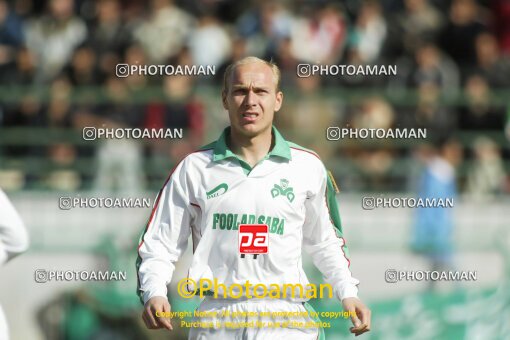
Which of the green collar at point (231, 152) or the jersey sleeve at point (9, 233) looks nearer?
the green collar at point (231, 152)

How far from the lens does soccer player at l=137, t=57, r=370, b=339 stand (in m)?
5.35

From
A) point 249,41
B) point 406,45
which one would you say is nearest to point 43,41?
point 249,41

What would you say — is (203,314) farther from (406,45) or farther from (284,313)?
(406,45)

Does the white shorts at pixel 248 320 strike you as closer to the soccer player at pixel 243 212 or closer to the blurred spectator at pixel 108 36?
the soccer player at pixel 243 212

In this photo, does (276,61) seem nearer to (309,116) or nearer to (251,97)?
(309,116)

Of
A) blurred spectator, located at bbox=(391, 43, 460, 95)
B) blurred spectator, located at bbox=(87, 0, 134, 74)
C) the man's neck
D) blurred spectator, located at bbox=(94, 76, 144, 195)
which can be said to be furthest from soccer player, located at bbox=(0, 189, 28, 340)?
blurred spectator, located at bbox=(391, 43, 460, 95)

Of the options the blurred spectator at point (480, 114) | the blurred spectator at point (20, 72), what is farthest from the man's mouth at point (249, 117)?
the blurred spectator at point (20, 72)

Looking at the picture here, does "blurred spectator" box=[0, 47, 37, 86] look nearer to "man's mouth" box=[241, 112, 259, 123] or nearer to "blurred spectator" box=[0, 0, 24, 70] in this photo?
"blurred spectator" box=[0, 0, 24, 70]

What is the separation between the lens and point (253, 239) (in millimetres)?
5285

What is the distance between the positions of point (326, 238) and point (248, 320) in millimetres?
583

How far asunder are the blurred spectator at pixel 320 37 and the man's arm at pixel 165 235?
530 centimetres

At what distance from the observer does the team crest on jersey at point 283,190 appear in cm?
543

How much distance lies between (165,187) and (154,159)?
4565 millimetres

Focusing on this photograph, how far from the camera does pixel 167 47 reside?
11125mm
